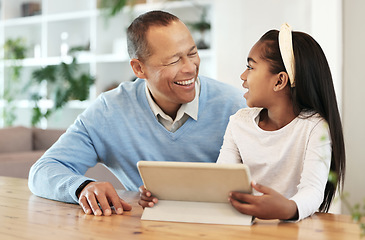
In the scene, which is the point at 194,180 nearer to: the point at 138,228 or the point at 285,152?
the point at 138,228

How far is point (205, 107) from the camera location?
192 centimetres

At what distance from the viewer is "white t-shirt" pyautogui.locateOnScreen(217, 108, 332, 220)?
50.3 inches

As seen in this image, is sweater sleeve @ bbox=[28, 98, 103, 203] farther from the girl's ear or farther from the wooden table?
the girl's ear

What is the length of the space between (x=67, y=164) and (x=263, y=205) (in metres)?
0.90

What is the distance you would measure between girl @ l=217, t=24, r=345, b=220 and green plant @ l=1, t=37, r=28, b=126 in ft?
18.2

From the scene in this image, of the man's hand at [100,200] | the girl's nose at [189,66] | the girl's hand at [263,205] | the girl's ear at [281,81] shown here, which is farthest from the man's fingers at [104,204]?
the girl's nose at [189,66]

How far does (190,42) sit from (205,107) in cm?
25

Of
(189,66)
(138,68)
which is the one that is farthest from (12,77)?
(189,66)

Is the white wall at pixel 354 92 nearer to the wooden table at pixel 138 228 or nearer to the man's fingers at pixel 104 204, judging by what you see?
the wooden table at pixel 138 228

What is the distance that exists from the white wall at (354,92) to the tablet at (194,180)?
9.05 ft

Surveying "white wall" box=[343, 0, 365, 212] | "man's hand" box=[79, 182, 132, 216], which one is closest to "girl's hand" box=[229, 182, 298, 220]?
"man's hand" box=[79, 182, 132, 216]

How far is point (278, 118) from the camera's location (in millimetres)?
1495

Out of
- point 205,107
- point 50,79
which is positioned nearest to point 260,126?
point 205,107

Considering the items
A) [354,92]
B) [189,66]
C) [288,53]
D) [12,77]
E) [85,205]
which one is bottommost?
[12,77]
